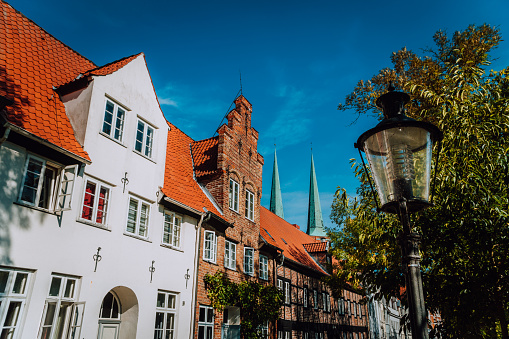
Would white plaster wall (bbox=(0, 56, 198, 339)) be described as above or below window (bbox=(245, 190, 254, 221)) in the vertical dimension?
below

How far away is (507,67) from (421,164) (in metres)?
6.80

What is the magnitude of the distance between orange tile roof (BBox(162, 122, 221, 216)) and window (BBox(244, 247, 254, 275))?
8.61 feet

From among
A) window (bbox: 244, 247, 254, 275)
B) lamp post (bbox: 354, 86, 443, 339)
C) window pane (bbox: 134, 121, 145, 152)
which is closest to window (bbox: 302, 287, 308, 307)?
Result: window (bbox: 244, 247, 254, 275)

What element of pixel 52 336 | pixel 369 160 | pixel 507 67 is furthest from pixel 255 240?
pixel 369 160

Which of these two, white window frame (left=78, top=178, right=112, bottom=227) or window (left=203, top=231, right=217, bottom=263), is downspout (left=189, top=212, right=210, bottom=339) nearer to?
window (left=203, top=231, right=217, bottom=263)

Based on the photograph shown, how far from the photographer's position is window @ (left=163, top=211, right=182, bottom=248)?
40.7 feet

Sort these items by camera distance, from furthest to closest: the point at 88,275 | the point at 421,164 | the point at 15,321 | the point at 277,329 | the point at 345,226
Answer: the point at 345,226, the point at 277,329, the point at 88,275, the point at 15,321, the point at 421,164

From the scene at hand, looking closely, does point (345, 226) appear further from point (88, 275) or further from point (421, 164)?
point (421, 164)

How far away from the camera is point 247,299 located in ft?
48.9

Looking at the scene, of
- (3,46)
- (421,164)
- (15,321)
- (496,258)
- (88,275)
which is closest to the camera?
(421,164)

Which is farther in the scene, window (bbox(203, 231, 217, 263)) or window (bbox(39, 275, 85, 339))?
window (bbox(203, 231, 217, 263))

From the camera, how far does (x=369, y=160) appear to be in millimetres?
3809

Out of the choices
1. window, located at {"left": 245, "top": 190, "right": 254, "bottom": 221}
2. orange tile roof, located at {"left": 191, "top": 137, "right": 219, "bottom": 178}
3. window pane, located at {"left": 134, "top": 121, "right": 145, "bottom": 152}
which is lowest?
window, located at {"left": 245, "top": 190, "right": 254, "bottom": 221}

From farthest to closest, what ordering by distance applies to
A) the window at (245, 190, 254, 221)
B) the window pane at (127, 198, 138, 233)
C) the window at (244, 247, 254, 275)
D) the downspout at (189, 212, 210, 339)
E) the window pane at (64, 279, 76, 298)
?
the window at (245, 190, 254, 221), the window at (244, 247, 254, 275), the downspout at (189, 212, 210, 339), the window pane at (127, 198, 138, 233), the window pane at (64, 279, 76, 298)
